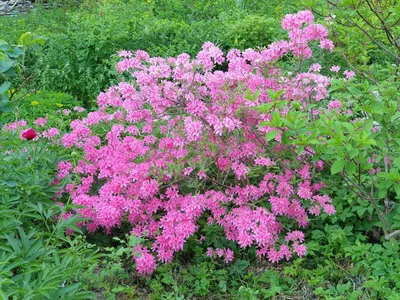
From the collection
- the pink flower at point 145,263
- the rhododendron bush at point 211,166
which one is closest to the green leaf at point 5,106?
the rhododendron bush at point 211,166

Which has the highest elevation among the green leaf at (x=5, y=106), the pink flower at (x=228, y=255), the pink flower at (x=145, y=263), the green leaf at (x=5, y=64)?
the green leaf at (x=5, y=64)

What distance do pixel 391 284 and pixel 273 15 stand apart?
16.9ft

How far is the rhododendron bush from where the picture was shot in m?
2.82

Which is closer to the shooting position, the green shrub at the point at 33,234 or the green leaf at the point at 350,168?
the green shrub at the point at 33,234

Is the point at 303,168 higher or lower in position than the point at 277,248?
higher

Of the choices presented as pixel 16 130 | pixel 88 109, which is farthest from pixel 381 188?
pixel 88 109

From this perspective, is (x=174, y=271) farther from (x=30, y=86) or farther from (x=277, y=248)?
(x=30, y=86)

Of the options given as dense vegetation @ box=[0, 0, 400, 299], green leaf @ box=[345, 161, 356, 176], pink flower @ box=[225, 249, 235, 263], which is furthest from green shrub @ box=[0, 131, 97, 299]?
green leaf @ box=[345, 161, 356, 176]

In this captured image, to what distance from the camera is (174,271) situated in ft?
9.50

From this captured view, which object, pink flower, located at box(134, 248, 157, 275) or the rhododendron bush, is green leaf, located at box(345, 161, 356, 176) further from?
pink flower, located at box(134, 248, 157, 275)

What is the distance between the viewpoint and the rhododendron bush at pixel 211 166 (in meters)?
2.82

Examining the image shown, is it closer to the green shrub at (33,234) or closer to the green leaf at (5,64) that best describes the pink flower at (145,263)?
the green shrub at (33,234)

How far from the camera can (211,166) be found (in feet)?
10.2

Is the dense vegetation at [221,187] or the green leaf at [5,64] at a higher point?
the green leaf at [5,64]
